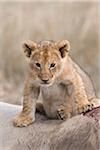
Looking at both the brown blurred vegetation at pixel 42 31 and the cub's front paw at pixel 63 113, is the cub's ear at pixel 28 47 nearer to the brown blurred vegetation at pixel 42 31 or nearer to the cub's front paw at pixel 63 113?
the cub's front paw at pixel 63 113

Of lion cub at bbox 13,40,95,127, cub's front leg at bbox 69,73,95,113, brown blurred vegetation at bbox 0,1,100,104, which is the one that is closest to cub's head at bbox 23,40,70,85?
lion cub at bbox 13,40,95,127

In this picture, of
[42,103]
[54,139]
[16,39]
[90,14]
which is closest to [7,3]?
[16,39]

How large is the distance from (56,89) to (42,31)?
2.01 m

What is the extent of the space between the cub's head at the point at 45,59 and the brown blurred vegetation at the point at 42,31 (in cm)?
183

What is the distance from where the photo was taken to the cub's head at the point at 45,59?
2539 millimetres

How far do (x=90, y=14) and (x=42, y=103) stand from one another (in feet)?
6.52

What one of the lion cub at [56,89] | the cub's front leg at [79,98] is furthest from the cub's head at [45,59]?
the cub's front leg at [79,98]

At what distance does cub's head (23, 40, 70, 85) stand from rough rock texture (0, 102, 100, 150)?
0.19 meters

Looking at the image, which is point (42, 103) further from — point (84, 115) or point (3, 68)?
point (3, 68)

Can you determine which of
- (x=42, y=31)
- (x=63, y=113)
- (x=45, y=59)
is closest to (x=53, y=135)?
(x=63, y=113)

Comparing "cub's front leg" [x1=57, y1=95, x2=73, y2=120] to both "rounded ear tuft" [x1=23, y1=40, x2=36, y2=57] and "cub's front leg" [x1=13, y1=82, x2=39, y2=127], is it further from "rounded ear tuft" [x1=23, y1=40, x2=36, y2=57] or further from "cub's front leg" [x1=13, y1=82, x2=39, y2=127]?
"rounded ear tuft" [x1=23, y1=40, x2=36, y2=57]

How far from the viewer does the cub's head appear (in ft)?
8.33

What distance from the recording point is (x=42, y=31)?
15.3ft

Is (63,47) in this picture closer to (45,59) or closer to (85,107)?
(45,59)
